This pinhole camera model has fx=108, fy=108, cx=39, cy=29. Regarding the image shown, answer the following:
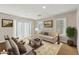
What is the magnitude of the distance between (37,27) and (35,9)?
1.24 feet

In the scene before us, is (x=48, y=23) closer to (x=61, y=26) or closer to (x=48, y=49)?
(x=61, y=26)

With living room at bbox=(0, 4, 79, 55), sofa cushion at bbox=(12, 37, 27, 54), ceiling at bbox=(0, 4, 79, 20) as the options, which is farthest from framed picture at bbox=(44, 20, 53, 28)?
sofa cushion at bbox=(12, 37, 27, 54)

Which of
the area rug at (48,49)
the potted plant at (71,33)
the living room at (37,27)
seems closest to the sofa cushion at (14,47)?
the living room at (37,27)

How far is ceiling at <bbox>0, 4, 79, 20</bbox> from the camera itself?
→ 2.05 metres

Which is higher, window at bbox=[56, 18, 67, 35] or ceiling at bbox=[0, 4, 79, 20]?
ceiling at bbox=[0, 4, 79, 20]

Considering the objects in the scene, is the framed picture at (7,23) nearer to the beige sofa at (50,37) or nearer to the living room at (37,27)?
the living room at (37,27)

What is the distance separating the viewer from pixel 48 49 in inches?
84.9

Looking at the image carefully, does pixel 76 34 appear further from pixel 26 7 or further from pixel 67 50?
pixel 26 7

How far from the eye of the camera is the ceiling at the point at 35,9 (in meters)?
2.05

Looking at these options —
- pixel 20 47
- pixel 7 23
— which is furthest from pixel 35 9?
pixel 20 47

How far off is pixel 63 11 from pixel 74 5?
0.75 feet

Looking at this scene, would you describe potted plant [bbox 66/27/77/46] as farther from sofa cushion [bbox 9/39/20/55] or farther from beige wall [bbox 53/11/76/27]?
sofa cushion [bbox 9/39/20/55]

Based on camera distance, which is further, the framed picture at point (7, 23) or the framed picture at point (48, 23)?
the framed picture at point (48, 23)
